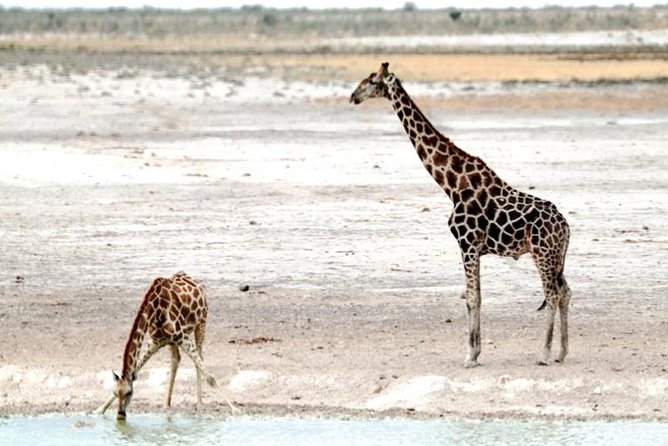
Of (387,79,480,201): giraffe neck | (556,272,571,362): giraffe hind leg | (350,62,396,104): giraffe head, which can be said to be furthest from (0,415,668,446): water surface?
(350,62,396,104): giraffe head

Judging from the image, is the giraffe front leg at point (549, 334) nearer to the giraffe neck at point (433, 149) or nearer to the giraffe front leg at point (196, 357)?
the giraffe neck at point (433, 149)

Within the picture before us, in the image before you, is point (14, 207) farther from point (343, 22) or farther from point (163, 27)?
point (343, 22)

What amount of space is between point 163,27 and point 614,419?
11175cm

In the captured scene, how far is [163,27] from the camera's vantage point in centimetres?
12112

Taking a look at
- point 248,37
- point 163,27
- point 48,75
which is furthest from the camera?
point 163,27

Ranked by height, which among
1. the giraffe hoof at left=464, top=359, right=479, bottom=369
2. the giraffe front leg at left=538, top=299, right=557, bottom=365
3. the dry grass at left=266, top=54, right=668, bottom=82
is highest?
the giraffe front leg at left=538, top=299, right=557, bottom=365

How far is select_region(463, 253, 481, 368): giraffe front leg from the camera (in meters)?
11.8

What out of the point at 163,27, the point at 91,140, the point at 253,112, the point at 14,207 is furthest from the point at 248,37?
the point at 14,207

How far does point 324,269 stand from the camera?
51.8 feet

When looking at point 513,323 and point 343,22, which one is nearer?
point 513,323

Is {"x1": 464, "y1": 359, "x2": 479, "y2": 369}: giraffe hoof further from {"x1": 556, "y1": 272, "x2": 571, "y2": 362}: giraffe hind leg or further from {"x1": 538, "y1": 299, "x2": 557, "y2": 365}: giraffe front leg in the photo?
{"x1": 556, "y1": 272, "x2": 571, "y2": 362}: giraffe hind leg

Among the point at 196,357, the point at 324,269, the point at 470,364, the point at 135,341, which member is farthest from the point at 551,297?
the point at 324,269

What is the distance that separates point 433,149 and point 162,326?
251cm

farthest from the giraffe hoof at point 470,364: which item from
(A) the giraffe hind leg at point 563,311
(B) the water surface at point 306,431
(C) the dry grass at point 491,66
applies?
(C) the dry grass at point 491,66
